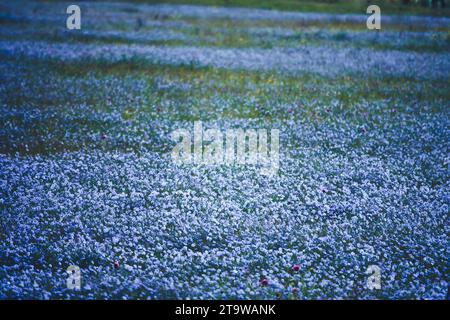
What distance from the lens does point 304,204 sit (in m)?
9.24

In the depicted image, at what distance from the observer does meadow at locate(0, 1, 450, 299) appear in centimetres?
719

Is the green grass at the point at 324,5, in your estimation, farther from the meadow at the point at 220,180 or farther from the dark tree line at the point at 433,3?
the meadow at the point at 220,180

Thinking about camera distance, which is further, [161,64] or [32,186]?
[161,64]

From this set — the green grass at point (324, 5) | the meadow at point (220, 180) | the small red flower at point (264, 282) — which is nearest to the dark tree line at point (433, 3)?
the green grass at point (324, 5)

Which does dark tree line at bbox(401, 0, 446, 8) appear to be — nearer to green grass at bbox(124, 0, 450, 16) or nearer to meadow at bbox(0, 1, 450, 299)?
green grass at bbox(124, 0, 450, 16)

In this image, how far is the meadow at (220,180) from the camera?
7188 millimetres

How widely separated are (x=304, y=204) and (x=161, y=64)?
12337 millimetres

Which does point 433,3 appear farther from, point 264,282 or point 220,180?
point 264,282

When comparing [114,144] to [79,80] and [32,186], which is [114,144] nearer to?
[32,186]

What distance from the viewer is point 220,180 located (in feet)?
33.2

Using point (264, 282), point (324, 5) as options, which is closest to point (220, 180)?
point (264, 282)

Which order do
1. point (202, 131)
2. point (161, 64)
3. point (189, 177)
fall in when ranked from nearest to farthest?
point (189, 177) < point (202, 131) < point (161, 64)

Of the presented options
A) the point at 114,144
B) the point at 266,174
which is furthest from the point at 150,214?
the point at 114,144

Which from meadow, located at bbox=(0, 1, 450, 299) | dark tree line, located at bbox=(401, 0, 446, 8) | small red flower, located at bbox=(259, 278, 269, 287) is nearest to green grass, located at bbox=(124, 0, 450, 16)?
dark tree line, located at bbox=(401, 0, 446, 8)
